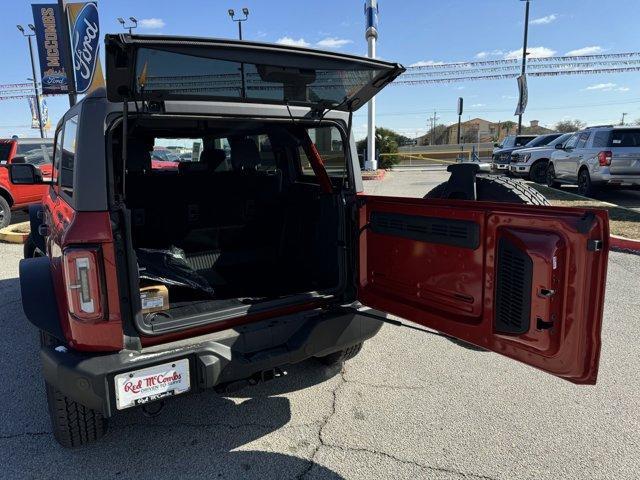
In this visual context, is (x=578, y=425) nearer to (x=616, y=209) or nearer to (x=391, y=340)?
(x=391, y=340)

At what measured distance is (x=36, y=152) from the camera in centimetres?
985

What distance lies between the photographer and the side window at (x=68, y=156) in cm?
248

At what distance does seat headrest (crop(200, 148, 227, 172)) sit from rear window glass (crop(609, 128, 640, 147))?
10.1 meters

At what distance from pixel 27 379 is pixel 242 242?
6.21 ft

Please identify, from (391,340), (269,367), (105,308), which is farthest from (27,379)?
(391,340)

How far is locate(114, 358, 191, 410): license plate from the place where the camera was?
2145mm

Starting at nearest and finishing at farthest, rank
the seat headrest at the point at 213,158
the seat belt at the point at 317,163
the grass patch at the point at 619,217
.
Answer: the seat belt at the point at 317,163 < the seat headrest at the point at 213,158 < the grass patch at the point at 619,217

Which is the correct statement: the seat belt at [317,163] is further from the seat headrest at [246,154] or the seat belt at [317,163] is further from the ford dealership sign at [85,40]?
the ford dealership sign at [85,40]

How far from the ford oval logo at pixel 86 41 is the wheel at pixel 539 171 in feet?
44.1

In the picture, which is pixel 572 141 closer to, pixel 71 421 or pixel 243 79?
pixel 243 79

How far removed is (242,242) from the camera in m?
4.09

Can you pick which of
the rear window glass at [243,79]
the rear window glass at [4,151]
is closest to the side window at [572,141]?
the rear window glass at [243,79]

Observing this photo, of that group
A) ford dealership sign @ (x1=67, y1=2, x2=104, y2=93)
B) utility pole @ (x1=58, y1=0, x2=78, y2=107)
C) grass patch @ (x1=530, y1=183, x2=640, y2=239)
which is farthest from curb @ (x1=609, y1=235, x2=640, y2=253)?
ford dealership sign @ (x1=67, y1=2, x2=104, y2=93)

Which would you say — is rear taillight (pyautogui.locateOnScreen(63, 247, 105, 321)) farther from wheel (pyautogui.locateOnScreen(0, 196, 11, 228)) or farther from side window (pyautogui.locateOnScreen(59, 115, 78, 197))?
wheel (pyautogui.locateOnScreen(0, 196, 11, 228))
